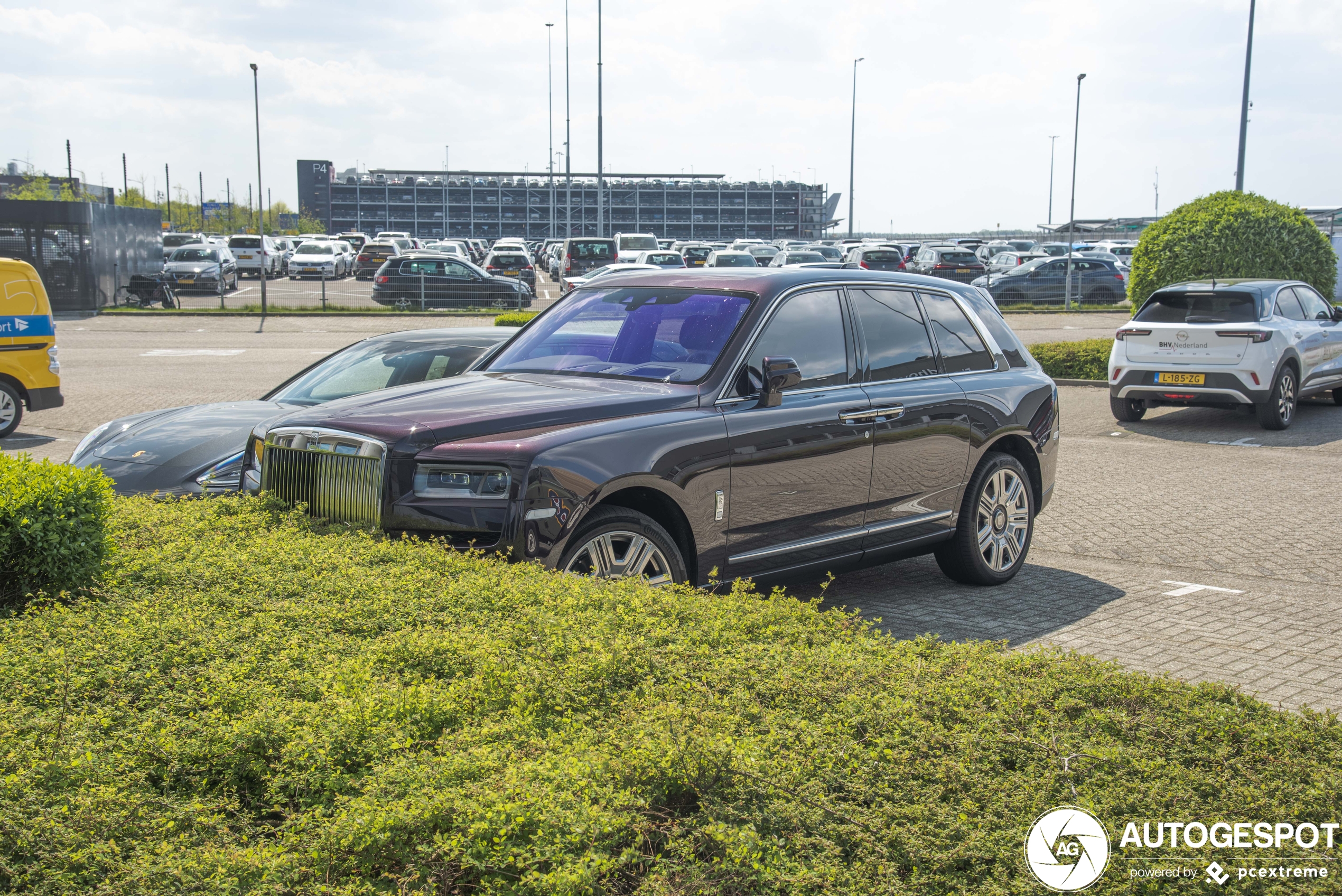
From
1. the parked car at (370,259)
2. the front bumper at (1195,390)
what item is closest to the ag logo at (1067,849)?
the front bumper at (1195,390)

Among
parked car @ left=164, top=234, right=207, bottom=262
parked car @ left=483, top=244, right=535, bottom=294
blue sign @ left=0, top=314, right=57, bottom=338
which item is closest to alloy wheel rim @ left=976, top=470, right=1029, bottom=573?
blue sign @ left=0, top=314, right=57, bottom=338

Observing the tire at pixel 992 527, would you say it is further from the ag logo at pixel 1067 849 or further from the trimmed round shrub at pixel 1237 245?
the trimmed round shrub at pixel 1237 245

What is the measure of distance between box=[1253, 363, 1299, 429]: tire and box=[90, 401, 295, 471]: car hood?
1119 centimetres

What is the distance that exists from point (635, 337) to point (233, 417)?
12.3 feet

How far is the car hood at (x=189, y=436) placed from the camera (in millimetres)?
7699

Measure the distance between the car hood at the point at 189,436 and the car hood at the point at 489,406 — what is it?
2511 millimetres

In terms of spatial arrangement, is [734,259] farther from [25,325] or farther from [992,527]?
[992,527]

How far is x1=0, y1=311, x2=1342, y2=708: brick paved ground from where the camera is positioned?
5789 millimetres

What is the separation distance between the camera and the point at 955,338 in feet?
22.6

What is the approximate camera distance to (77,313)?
107 ft

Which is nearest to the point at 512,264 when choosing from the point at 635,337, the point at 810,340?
the point at 635,337

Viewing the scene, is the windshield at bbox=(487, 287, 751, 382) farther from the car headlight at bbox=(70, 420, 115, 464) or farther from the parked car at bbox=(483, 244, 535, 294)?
the parked car at bbox=(483, 244, 535, 294)

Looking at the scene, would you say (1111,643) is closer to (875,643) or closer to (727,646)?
(875,643)

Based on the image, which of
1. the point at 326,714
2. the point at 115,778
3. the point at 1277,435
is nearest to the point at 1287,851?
the point at 326,714
